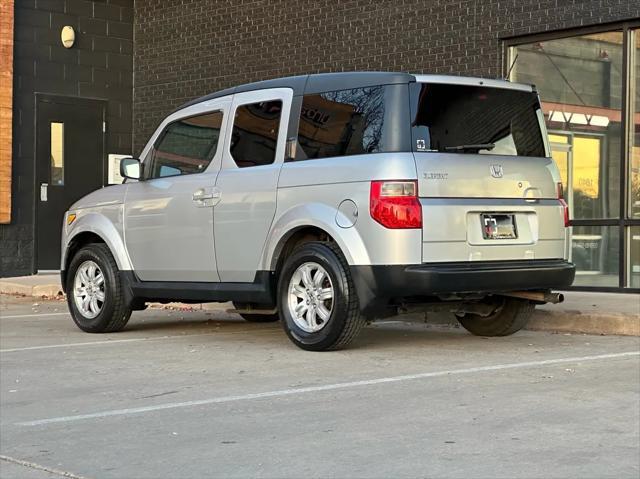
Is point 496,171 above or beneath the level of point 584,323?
above

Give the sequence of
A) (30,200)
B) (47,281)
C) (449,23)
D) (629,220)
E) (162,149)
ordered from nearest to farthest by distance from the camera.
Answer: (162,149), (629,220), (449,23), (47,281), (30,200)

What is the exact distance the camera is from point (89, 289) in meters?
9.82

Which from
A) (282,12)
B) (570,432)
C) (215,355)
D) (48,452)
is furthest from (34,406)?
(282,12)

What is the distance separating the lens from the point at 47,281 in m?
15.8

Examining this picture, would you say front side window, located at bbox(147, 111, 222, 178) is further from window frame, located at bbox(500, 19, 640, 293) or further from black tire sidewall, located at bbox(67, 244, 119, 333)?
window frame, located at bbox(500, 19, 640, 293)

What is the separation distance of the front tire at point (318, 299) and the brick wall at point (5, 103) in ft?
33.1

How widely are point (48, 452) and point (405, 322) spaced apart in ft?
20.3

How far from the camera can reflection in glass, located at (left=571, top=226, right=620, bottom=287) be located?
42.2 ft

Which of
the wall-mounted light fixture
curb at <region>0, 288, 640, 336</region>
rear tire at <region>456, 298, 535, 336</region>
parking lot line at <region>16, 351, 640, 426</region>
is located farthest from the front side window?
the wall-mounted light fixture

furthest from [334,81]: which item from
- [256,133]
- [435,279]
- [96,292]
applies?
[96,292]

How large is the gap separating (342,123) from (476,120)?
1.02 metres

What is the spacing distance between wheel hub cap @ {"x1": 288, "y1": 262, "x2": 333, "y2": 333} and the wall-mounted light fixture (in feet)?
37.3

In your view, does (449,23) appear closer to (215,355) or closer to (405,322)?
(405,322)

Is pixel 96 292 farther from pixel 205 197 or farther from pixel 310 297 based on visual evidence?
pixel 310 297
